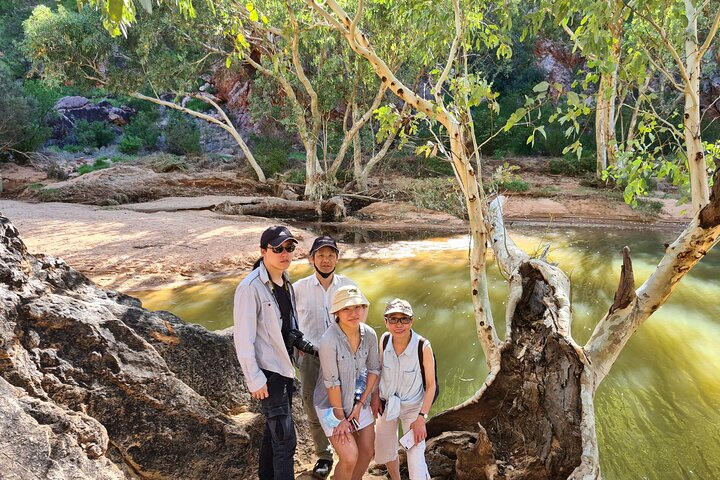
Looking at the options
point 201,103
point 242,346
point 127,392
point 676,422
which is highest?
point 201,103

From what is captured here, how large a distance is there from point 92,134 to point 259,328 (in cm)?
2354

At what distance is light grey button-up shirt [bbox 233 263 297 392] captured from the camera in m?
2.18

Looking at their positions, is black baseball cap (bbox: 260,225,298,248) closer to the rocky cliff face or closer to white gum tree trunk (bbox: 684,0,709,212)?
the rocky cliff face

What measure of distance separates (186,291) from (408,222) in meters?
7.20

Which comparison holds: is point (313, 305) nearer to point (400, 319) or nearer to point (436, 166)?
point (400, 319)

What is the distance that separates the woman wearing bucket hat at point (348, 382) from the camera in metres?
2.31

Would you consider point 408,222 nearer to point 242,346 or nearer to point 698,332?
point 698,332

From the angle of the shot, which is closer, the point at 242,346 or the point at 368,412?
the point at 242,346

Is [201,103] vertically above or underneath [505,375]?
above

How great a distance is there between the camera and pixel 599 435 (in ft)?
11.6

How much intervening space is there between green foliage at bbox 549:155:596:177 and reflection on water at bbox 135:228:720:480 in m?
7.63

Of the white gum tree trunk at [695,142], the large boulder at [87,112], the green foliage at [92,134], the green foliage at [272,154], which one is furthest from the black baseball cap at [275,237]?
the large boulder at [87,112]

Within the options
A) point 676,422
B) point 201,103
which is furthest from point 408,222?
point 201,103

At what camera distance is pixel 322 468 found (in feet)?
8.94
